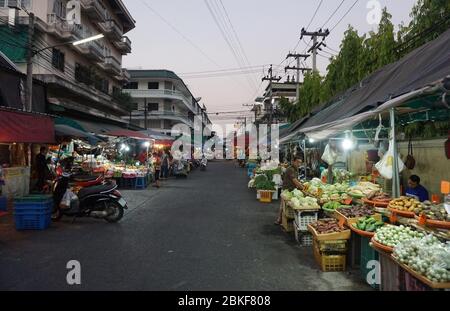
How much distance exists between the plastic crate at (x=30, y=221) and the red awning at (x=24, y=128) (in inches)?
81.9

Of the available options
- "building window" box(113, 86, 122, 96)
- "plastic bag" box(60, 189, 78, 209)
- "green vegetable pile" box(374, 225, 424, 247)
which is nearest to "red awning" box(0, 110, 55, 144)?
"plastic bag" box(60, 189, 78, 209)

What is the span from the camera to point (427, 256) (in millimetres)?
3814

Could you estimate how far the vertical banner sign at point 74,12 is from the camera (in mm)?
25225

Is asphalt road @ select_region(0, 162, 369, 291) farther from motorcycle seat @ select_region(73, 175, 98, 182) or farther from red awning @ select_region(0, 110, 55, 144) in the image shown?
red awning @ select_region(0, 110, 55, 144)

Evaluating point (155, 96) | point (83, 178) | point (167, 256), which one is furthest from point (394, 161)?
point (155, 96)

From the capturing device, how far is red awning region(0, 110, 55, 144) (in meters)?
8.91

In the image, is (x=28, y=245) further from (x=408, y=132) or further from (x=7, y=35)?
(x=7, y=35)

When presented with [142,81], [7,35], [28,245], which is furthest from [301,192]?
[142,81]

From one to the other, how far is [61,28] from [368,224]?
78.6ft

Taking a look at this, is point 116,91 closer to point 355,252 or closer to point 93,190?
point 93,190

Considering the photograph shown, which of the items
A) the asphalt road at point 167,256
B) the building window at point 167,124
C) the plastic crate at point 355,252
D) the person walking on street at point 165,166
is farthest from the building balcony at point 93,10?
the plastic crate at point 355,252

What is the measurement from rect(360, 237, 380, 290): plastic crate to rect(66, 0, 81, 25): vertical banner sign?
2567 centimetres

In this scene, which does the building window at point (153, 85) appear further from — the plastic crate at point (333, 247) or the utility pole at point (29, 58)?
the plastic crate at point (333, 247)
